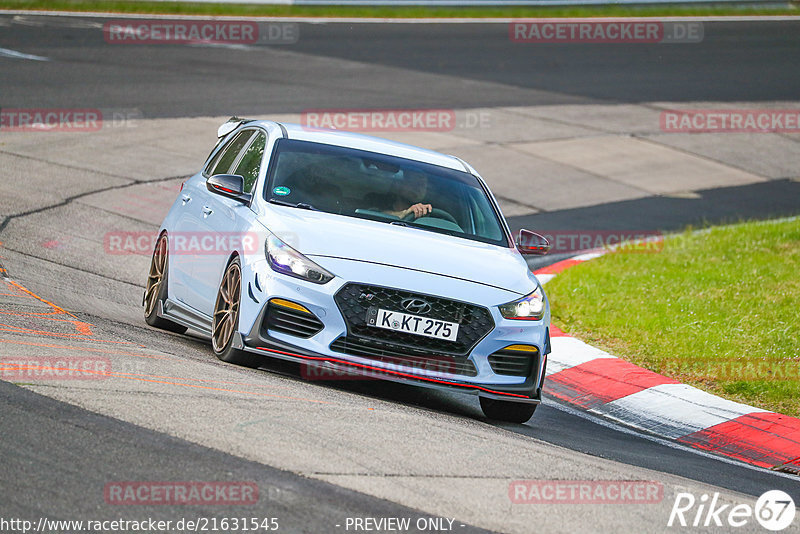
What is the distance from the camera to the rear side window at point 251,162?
8.21 m

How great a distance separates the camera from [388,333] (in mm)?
6926

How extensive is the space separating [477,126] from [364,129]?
8.23ft

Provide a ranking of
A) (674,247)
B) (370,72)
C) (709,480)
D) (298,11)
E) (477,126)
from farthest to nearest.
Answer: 1. (298,11)
2. (370,72)
3. (477,126)
4. (674,247)
5. (709,480)

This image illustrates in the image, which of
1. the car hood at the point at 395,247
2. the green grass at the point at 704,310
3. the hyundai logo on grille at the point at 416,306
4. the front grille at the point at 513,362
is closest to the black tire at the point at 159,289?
the car hood at the point at 395,247

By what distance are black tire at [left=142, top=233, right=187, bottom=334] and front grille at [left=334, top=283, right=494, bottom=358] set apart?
232 centimetres

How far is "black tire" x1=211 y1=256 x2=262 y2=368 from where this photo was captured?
23.8ft

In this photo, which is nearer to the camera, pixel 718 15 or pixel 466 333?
pixel 466 333

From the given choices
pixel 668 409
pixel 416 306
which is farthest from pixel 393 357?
pixel 668 409

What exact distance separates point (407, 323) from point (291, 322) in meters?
0.69

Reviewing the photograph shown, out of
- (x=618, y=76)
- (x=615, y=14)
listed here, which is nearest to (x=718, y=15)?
(x=615, y=14)

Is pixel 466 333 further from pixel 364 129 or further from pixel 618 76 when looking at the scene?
pixel 618 76

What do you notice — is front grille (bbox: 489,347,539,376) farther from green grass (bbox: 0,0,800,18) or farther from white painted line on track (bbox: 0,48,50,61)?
green grass (bbox: 0,0,800,18)

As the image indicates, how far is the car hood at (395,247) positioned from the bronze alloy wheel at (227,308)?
39cm

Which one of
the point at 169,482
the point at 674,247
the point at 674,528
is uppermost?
the point at 169,482
